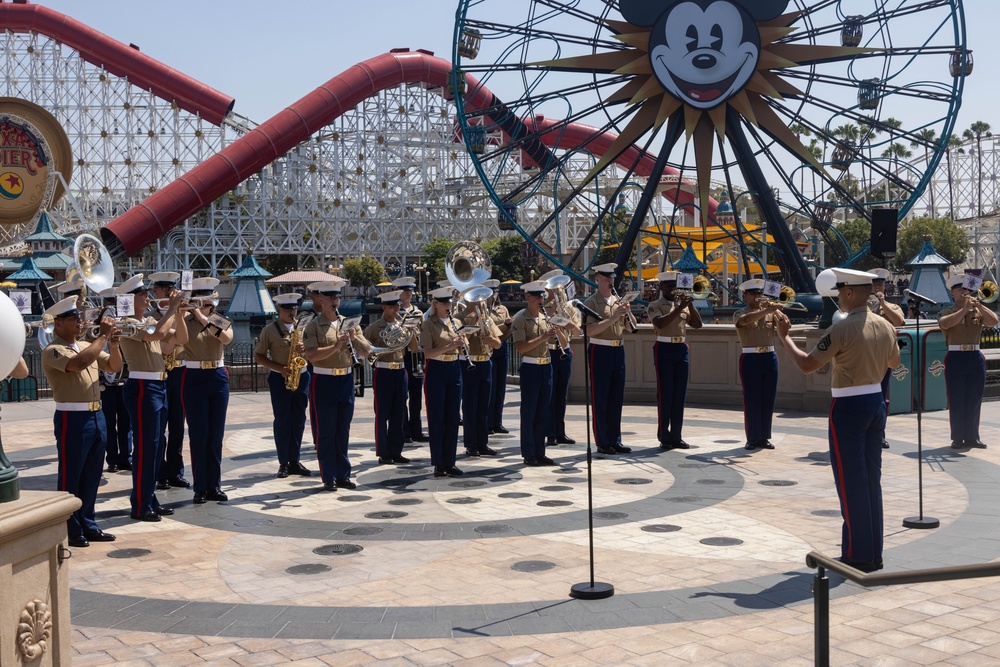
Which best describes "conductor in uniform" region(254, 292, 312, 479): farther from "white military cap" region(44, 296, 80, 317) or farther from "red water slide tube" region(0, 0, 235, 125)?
"red water slide tube" region(0, 0, 235, 125)

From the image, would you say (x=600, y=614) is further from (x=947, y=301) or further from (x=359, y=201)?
(x=359, y=201)

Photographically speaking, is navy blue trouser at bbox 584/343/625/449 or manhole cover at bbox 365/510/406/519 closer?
manhole cover at bbox 365/510/406/519

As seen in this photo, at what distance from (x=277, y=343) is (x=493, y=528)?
3467mm

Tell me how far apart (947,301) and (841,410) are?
38.5 metres

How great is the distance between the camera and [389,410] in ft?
36.7

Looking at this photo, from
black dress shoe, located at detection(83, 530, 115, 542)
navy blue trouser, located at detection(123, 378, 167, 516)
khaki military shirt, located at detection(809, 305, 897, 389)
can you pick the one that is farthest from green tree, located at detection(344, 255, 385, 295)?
khaki military shirt, located at detection(809, 305, 897, 389)

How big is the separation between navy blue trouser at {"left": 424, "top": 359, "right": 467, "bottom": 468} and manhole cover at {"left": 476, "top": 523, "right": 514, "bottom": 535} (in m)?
2.27

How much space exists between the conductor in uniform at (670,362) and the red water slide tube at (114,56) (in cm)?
4400

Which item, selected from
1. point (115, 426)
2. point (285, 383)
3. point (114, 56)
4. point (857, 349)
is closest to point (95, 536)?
point (285, 383)

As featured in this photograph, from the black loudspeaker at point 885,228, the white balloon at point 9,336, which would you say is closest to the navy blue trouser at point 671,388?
the black loudspeaker at point 885,228

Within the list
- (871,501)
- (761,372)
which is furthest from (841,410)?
(761,372)

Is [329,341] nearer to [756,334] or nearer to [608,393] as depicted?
[608,393]

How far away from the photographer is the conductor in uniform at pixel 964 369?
→ 35.9 feet

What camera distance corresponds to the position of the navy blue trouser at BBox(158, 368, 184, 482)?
9906 mm
